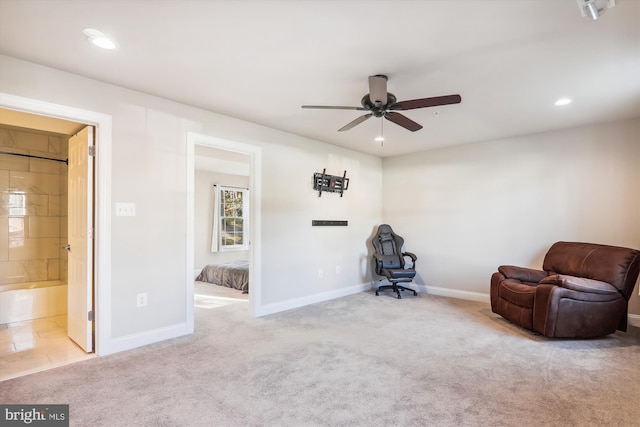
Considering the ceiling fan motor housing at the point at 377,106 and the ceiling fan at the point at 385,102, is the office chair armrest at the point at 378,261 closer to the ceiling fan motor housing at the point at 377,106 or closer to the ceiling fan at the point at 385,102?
the ceiling fan at the point at 385,102

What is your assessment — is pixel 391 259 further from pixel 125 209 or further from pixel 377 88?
pixel 125 209

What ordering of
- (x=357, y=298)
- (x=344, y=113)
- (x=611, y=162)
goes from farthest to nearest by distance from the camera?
(x=357, y=298), (x=611, y=162), (x=344, y=113)

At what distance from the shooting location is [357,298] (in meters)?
5.03

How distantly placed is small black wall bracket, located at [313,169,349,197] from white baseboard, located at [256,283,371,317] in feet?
4.98

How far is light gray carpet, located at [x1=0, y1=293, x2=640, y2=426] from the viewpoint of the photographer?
1.95m

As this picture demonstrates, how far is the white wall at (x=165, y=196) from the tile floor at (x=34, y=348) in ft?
1.52

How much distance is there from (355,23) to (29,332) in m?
4.36

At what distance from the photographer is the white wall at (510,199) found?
12.8 ft

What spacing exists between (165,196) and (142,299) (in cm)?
101

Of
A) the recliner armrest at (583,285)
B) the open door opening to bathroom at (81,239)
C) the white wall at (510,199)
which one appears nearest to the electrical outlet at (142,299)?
the open door opening to bathroom at (81,239)

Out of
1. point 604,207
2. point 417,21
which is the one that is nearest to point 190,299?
point 417,21

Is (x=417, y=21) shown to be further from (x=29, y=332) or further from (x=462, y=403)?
(x=29, y=332)

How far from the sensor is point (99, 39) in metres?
2.19

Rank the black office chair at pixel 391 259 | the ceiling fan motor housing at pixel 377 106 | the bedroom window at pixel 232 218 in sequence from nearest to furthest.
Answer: the ceiling fan motor housing at pixel 377 106, the black office chair at pixel 391 259, the bedroom window at pixel 232 218
